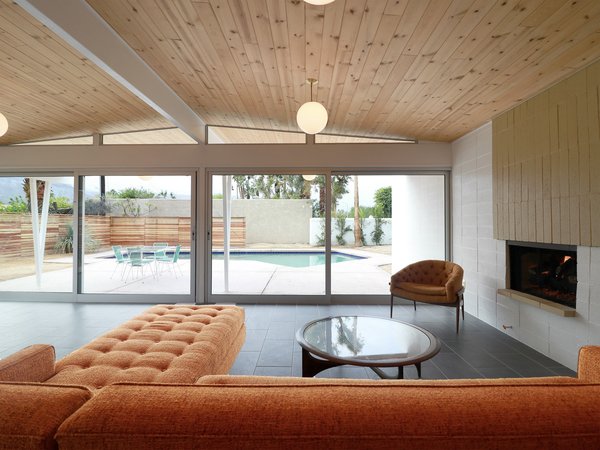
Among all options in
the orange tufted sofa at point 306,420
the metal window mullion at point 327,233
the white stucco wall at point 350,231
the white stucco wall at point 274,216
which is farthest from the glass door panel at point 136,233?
the orange tufted sofa at point 306,420

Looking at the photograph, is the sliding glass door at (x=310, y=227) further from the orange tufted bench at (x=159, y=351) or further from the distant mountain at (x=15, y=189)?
the orange tufted bench at (x=159, y=351)

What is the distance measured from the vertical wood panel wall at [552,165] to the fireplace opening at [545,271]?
0.17 meters

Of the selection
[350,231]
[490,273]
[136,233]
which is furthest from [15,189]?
[490,273]

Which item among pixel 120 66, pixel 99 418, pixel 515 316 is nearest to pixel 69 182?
pixel 120 66

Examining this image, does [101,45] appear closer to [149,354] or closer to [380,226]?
[149,354]

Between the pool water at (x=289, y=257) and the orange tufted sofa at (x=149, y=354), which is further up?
the pool water at (x=289, y=257)

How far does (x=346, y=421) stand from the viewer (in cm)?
72

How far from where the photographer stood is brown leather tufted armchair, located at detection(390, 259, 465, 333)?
372 centimetres

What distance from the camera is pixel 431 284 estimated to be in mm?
4203

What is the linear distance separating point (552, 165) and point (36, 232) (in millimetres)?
6784

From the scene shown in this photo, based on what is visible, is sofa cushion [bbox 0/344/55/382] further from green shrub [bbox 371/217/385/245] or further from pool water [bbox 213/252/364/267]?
green shrub [bbox 371/217/385/245]

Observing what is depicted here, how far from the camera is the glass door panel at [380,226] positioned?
16.5 feet

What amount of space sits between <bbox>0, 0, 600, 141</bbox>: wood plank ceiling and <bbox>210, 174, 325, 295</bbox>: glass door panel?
1272 mm

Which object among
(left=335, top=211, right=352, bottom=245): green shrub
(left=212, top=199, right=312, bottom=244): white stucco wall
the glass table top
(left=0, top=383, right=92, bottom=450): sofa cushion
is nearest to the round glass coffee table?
the glass table top
